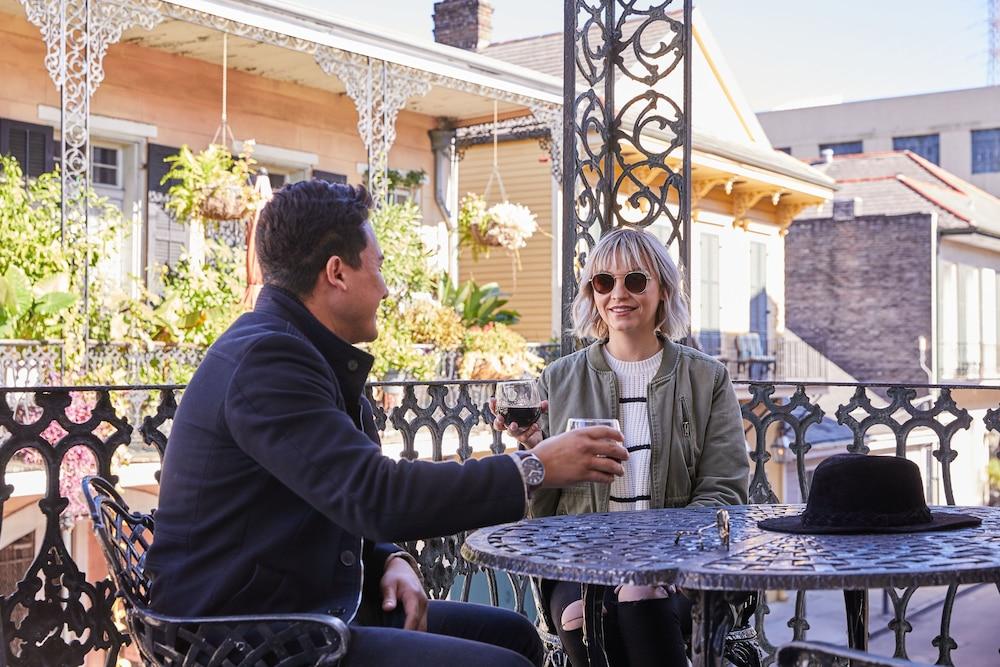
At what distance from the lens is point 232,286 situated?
1277 centimetres

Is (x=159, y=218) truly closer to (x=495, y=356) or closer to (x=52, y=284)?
(x=52, y=284)

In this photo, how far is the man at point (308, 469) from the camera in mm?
2342

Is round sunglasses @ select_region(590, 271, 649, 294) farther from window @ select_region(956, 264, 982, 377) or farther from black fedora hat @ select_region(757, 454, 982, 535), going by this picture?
window @ select_region(956, 264, 982, 377)

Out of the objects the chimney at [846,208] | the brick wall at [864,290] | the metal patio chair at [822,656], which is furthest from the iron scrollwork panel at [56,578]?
the chimney at [846,208]

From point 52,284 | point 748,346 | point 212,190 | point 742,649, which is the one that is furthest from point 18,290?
point 748,346

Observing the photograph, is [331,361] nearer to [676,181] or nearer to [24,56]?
[676,181]

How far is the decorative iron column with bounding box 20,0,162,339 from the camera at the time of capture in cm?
1141

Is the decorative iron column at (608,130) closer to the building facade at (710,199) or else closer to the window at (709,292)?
the building facade at (710,199)

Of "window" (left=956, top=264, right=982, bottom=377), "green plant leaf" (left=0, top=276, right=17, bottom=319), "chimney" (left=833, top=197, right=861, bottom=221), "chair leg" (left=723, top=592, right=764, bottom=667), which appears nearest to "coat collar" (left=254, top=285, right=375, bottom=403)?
"chair leg" (left=723, top=592, right=764, bottom=667)

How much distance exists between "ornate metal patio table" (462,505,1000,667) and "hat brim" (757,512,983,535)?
2cm

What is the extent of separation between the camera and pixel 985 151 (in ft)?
132

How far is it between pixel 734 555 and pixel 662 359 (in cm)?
140

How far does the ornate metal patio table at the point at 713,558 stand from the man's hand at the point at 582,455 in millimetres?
163

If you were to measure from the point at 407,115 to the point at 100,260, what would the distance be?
23.1ft
